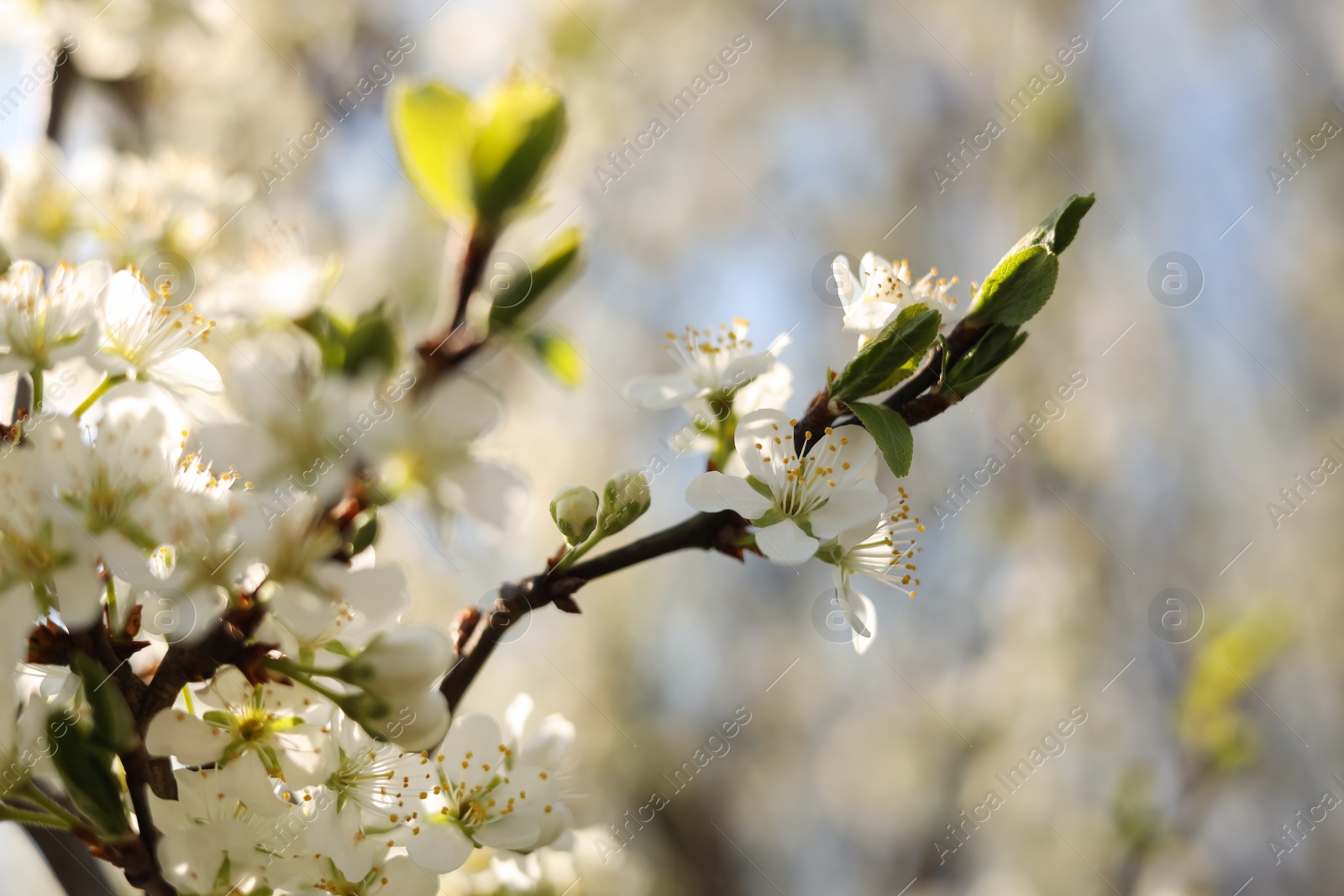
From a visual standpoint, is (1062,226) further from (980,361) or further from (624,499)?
(624,499)

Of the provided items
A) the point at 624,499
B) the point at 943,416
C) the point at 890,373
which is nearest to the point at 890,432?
the point at 890,373

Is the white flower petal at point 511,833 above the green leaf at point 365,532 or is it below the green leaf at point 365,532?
below

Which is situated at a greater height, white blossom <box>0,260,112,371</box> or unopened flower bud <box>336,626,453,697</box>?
white blossom <box>0,260,112,371</box>

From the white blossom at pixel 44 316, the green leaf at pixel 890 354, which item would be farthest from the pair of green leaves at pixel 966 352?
the white blossom at pixel 44 316

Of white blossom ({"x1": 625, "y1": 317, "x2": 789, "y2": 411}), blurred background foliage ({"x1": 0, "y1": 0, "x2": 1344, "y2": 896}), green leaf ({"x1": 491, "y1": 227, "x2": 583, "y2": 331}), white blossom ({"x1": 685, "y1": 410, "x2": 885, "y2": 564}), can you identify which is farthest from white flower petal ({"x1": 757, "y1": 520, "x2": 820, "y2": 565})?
blurred background foliage ({"x1": 0, "y1": 0, "x2": 1344, "y2": 896})

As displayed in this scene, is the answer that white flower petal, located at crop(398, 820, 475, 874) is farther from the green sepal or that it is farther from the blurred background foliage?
the blurred background foliage

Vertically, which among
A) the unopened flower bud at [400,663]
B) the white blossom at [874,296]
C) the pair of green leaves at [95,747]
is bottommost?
the pair of green leaves at [95,747]

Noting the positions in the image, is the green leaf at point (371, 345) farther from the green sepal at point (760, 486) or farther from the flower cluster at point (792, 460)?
the green sepal at point (760, 486)
